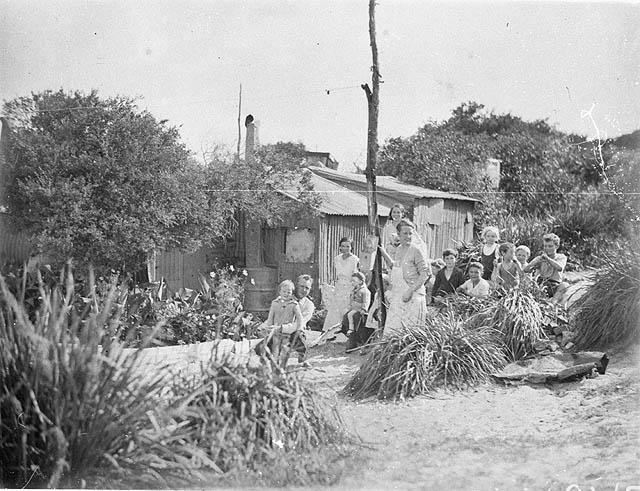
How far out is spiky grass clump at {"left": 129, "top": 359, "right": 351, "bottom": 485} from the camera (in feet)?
13.5

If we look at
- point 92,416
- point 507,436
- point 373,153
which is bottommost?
point 507,436

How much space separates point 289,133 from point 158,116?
2.07 metres

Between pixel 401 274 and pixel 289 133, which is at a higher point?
pixel 289 133

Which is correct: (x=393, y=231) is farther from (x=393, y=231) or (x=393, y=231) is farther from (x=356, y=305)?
(x=356, y=305)

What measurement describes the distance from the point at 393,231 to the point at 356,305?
148cm

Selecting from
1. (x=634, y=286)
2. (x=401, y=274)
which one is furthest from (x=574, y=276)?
(x=401, y=274)

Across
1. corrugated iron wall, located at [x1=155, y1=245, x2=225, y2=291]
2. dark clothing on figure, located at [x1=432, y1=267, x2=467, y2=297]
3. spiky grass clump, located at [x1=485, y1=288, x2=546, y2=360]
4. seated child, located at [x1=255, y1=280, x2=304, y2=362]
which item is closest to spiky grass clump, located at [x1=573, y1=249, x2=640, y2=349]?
spiky grass clump, located at [x1=485, y1=288, x2=546, y2=360]

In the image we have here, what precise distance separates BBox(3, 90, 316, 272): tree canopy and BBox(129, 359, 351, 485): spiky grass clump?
13.0 ft

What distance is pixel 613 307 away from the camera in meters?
7.98

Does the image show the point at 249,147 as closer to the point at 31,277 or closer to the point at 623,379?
the point at 31,277

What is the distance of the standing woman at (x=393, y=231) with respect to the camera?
370 inches

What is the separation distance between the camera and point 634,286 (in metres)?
7.95

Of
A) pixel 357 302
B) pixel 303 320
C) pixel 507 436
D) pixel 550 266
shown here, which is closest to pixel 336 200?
pixel 357 302

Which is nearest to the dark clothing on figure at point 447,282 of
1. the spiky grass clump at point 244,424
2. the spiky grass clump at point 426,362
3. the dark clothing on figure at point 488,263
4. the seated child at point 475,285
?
the seated child at point 475,285
